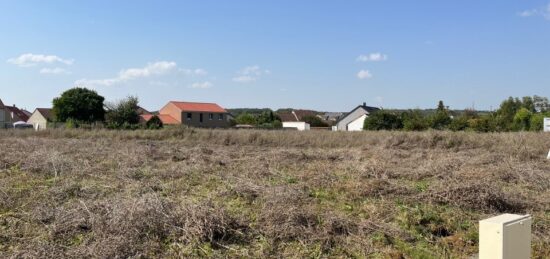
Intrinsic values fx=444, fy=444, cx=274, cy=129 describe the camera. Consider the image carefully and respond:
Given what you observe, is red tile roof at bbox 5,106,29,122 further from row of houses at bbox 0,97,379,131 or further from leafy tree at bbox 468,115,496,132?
leafy tree at bbox 468,115,496,132

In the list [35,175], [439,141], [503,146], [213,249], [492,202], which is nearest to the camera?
[213,249]

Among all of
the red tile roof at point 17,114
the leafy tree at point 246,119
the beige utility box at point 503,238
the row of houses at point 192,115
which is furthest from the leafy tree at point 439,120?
the red tile roof at point 17,114

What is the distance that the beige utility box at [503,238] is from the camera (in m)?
2.30

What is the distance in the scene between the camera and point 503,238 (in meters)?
2.29

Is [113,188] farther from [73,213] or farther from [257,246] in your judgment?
[257,246]

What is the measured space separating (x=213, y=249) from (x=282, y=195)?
2.06 m

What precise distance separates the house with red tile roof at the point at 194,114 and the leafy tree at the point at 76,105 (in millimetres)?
14324

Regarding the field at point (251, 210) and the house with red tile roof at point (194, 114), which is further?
the house with red tile roof at point (194, 114)

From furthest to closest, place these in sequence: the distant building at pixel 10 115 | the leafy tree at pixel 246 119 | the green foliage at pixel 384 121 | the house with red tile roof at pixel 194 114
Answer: the leafy tree at pixel 246 119 < the house with red tile roof at pixel 194 114 < the distant building at pixel 10 115 < the green foliage at pixel 384 121

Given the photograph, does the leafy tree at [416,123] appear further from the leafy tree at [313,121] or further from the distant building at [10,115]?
the distant building at [10,115]

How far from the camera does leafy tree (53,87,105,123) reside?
49031 mm

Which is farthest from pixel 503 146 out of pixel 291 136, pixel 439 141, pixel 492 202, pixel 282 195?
pixel 282 195

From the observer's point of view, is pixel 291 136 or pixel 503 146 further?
pixel 291 136

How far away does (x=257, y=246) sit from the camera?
4.33 metres
